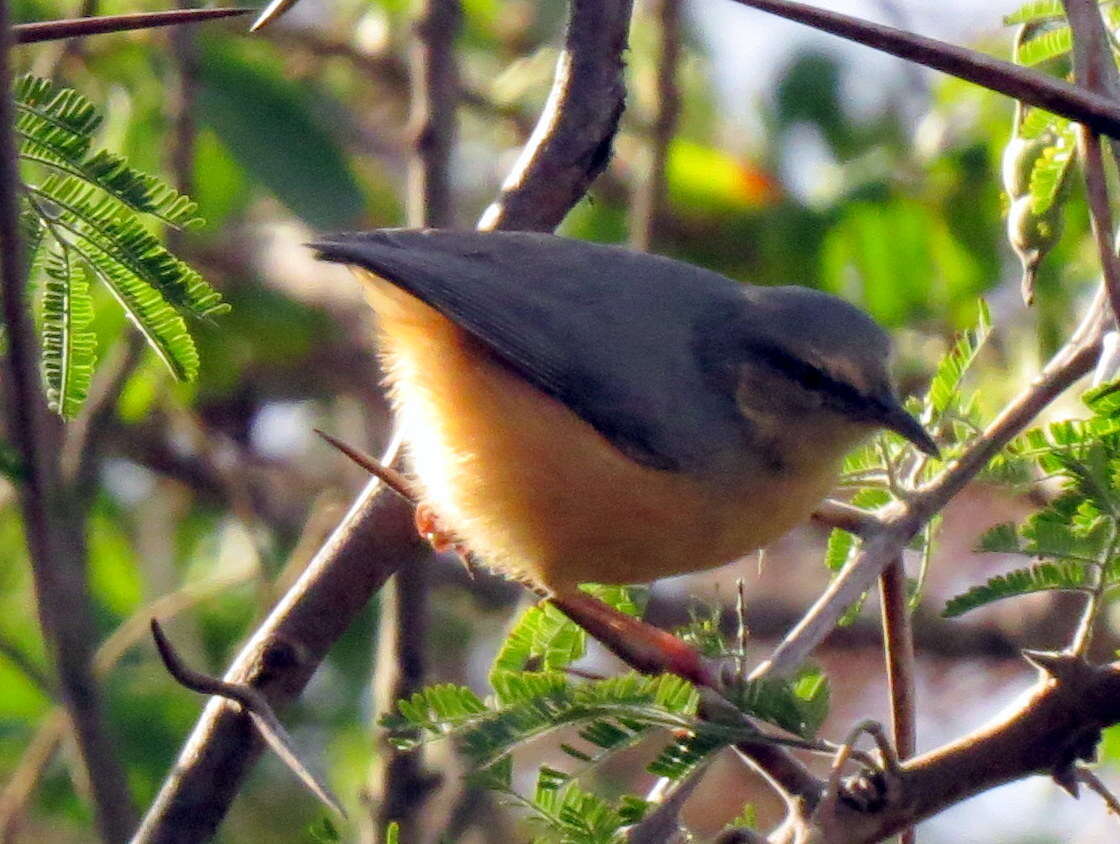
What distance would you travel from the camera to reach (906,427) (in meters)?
2.84

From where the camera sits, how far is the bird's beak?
8.87ft

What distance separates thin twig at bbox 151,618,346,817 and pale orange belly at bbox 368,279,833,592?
1.06 metres

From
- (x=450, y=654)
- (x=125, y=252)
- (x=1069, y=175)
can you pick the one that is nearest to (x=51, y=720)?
(x=450, y=654)

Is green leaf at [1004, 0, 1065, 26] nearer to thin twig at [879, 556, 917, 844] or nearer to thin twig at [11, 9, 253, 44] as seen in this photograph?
thin twig at [879, 556, 917, 844]

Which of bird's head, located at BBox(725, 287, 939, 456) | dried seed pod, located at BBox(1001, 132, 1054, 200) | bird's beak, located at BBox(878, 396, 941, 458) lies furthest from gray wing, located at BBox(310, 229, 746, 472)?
dried seed pod, located at BBox(1001, 132, 1054, 200)

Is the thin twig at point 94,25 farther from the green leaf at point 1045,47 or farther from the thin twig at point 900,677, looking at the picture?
the green leaf at point 1045,47

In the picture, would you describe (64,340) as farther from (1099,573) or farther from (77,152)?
(1099,573)

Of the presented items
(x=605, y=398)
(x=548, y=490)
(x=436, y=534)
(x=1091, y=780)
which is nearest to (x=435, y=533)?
(x=436, y=534)

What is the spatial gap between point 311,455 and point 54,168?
532cm

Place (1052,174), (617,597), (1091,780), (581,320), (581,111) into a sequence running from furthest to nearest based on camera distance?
(581,320), (617,597), (581,111), (1052,174), (1091,780)

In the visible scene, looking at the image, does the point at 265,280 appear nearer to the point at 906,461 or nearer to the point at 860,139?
the point at 860,139

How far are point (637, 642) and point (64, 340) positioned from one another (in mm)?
970

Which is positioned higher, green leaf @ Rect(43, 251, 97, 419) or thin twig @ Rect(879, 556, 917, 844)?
green leaf @ Rect(43, 251, 97, 419)

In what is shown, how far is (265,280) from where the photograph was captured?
638 cm
